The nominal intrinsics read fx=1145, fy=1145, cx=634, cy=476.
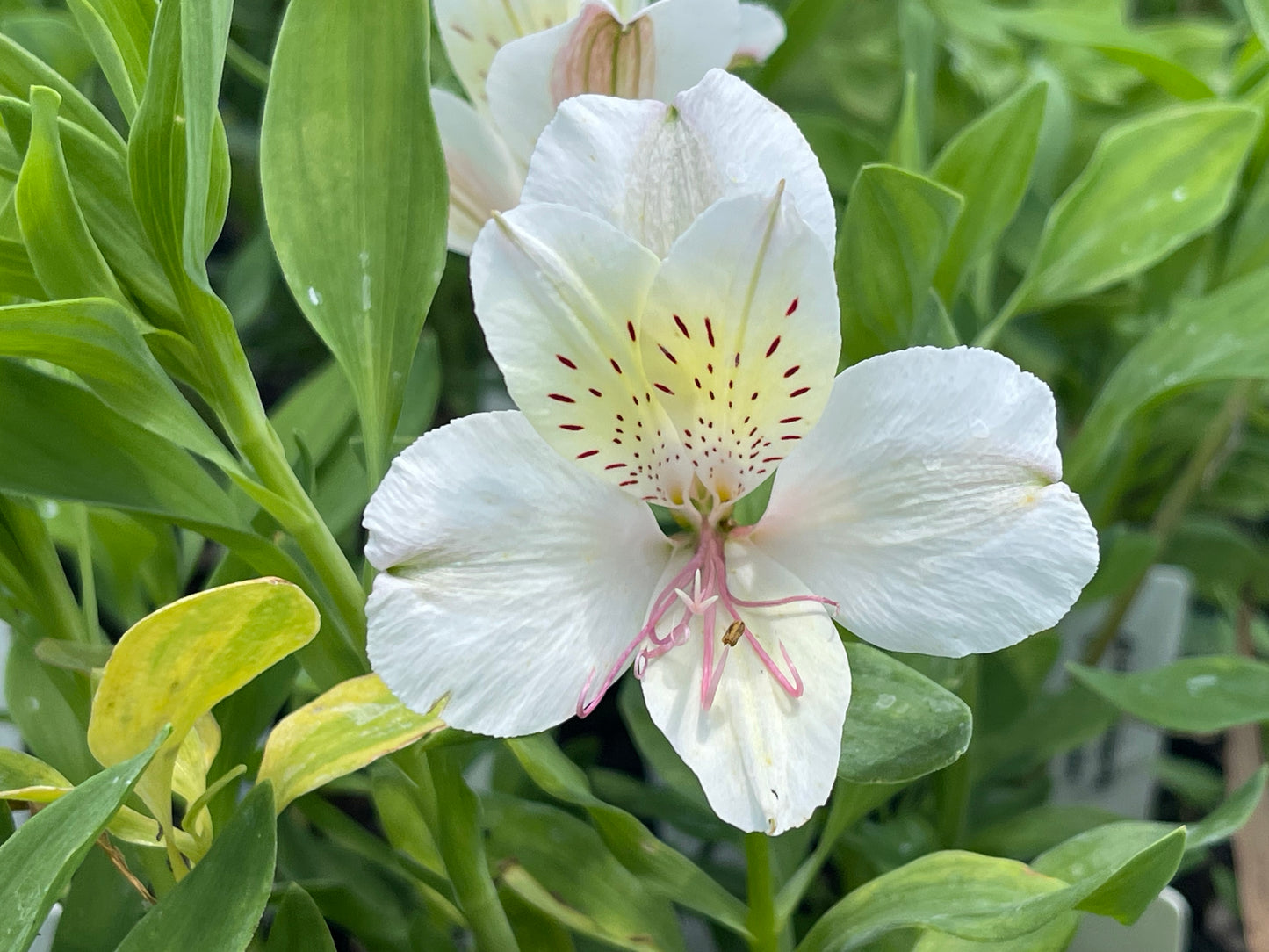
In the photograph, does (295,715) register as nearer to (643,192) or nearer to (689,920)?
(643,192)

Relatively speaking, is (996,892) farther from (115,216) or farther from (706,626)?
(115,216)

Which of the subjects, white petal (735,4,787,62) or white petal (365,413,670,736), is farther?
white petal (735,4,787,62)

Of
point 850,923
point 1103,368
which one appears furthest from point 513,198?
point 1103,368

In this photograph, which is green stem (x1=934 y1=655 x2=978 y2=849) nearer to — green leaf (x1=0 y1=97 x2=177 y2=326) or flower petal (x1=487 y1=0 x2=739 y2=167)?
flower petal (x1=487 y1=0 x2=739 y2=167)

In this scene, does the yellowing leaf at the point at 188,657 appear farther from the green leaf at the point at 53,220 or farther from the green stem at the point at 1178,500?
the green stem at the point at 1178,500

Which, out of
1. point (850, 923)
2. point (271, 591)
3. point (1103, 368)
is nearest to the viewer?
point (271, 591)

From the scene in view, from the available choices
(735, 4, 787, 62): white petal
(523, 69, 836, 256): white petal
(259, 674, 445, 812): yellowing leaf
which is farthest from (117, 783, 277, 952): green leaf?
(735, 4, 787, 62): white petal

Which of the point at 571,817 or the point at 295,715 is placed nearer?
the point at 295,715
